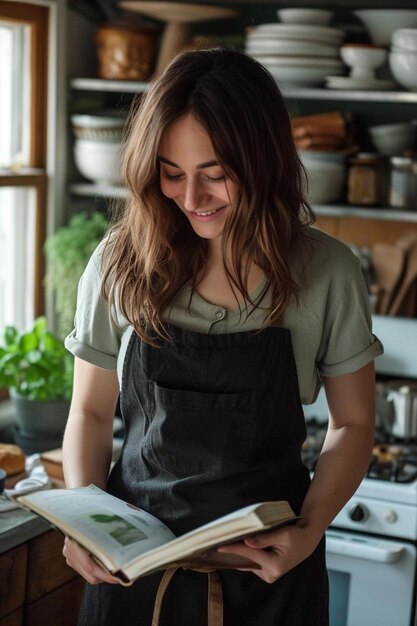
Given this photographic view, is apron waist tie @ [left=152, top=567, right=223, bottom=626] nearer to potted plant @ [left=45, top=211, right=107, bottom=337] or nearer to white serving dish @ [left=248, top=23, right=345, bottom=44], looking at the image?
potted plant @ [left=45, top=211, right=107, bottom=337]

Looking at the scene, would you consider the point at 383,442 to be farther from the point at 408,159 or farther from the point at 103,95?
the point at 103,95

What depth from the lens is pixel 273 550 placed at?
139cm

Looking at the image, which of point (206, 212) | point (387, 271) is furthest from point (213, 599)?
point (387, 271)

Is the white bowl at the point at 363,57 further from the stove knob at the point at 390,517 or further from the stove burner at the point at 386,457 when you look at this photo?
the stove knob at the point at 390,517

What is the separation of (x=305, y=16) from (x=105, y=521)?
197cm

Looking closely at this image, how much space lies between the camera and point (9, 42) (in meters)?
3.07

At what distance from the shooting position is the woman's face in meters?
1.40

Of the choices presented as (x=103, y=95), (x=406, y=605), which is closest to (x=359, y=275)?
(x=406, y=605)

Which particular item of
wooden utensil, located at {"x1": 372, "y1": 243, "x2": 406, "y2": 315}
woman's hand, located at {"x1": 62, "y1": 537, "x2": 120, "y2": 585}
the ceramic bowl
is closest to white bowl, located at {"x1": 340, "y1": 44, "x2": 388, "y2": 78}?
wooden utensil, located at {"x1": 372, "y1": 243, "x2": 406, "y2": 315}

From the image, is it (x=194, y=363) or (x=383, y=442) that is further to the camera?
(x=383, y=442)

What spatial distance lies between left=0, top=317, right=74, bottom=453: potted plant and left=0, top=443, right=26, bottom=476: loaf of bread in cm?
44

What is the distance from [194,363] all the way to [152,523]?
9.6 inches

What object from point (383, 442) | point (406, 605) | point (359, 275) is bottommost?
point (406, 605)

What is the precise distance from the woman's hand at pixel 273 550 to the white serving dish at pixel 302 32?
1854 mm
